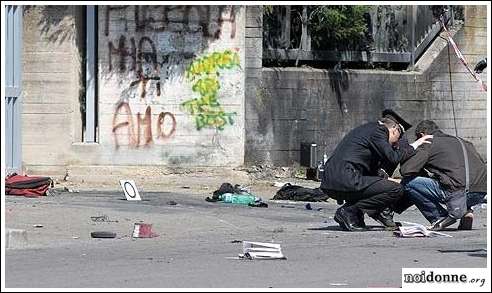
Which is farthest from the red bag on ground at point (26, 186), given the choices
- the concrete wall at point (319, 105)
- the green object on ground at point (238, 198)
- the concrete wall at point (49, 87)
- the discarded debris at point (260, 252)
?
the discarded debris at point (260, 252)

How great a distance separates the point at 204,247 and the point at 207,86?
756cm

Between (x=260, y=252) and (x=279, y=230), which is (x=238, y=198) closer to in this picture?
(x=279, y=230)

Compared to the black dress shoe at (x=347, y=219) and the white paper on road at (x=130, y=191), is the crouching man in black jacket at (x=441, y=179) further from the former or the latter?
the white paper on road at (x=130, y=191)

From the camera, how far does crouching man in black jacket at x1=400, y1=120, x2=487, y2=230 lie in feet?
44.1

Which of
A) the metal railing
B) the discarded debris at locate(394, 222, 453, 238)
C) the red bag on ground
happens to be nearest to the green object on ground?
the red bag on ground

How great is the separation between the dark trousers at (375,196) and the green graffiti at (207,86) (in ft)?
20.1

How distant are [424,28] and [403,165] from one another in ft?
30.7

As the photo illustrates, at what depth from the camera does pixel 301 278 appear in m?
9.56

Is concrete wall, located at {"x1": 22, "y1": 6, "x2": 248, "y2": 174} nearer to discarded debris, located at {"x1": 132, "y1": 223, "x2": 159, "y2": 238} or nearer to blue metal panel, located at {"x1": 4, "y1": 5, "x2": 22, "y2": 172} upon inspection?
blue metal panel, located at {"x1": 4, "y1": 5, "x2": 22, "y2": 172}

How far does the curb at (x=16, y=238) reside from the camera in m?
11.6

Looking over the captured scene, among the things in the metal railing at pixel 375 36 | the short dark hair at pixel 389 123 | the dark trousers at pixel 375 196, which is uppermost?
the metal railing at pixel 375 36

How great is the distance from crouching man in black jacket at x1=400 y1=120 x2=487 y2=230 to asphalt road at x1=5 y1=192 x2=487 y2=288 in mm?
320

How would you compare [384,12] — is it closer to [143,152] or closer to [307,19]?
[307,19]

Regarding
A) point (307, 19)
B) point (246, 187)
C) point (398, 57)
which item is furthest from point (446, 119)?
point (246, 187)
